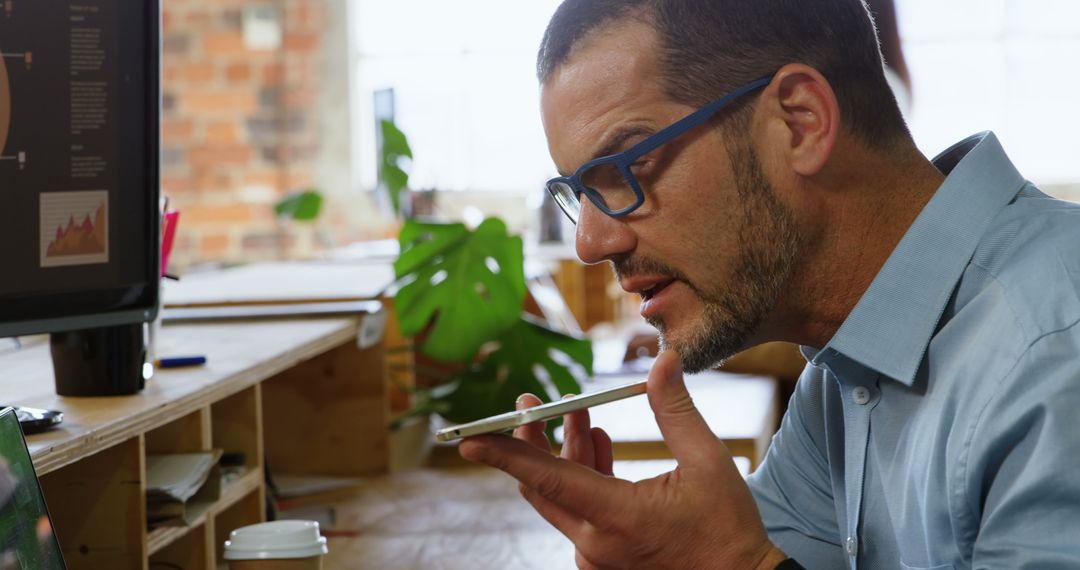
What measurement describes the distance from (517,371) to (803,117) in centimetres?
110

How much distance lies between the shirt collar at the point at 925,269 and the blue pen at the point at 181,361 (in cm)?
66

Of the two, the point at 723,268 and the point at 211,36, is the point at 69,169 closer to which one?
the point at 723,268

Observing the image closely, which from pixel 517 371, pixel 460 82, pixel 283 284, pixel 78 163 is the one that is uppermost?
pixel 460 82

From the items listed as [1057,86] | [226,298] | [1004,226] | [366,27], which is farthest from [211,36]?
[1004,226]

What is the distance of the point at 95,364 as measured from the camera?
1.10 m

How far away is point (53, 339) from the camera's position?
1.13 metres

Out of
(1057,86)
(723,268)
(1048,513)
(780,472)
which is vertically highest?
(1057,86)

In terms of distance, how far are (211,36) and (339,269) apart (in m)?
4.17

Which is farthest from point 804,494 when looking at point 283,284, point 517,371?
point 283,284

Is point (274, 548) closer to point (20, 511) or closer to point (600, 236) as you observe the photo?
point (20, 511)

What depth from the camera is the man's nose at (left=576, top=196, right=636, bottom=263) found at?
0.98 meters

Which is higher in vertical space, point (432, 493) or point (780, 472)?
point (780, 472)

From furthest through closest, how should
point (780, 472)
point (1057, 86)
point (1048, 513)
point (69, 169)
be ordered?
point (1057, 86)
point (780, 472)
point (69, 169)
point (1048, 513)

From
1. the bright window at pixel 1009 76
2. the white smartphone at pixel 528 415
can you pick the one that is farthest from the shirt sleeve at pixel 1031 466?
the bright window at pixel 1009 76
